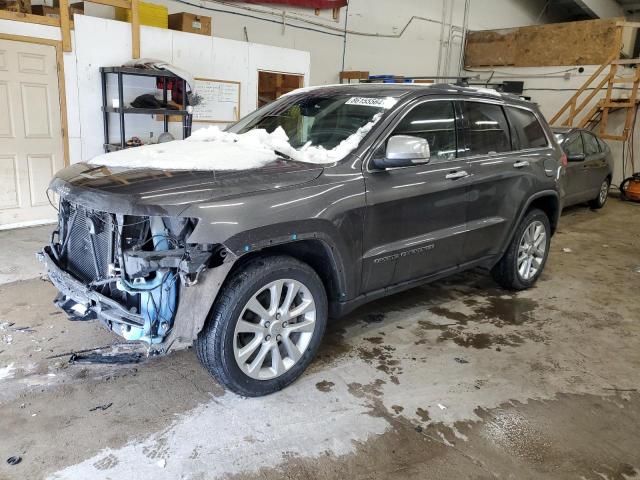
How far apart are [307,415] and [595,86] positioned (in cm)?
1210

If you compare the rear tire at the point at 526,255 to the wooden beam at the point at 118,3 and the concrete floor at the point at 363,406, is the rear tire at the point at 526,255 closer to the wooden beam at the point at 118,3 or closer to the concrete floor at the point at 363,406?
the concrete floor at the point at 363,406

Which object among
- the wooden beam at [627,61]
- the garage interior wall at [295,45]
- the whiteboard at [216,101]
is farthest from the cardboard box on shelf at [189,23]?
the wooden beam at [627,61]

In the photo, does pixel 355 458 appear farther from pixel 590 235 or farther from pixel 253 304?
pixel 590 235

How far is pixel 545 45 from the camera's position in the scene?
41.4 feet

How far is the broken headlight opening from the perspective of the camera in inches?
93.7

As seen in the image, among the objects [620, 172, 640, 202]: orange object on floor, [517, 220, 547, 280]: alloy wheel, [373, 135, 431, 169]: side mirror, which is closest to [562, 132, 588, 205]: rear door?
[620, 172, 640, 202]: orange object on floor

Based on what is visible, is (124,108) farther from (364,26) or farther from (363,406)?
(364,26)

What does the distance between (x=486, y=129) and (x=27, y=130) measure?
5.36m

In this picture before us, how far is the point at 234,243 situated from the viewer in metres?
2.44

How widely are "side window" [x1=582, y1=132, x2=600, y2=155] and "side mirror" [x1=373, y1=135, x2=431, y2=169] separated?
6.78 metres

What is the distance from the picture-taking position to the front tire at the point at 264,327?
2572 millimetres

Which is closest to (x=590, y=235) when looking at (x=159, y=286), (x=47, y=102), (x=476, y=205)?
(x=476, y=205)

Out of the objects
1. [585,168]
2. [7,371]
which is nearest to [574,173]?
[585,168]

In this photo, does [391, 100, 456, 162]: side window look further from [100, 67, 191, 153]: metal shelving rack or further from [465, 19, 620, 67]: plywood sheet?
[465, 19, 620, 67]: plywood sheet
